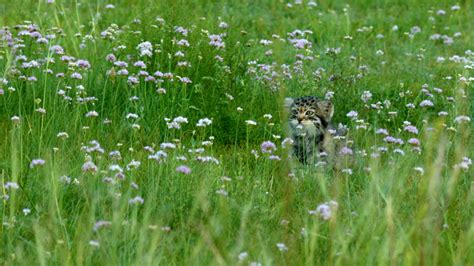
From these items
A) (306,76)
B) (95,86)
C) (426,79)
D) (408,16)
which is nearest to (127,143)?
(95,86)

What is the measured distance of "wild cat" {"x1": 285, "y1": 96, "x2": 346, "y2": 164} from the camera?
694cm

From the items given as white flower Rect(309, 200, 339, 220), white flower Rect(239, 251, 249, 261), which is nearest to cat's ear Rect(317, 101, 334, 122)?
white flower Rect(309, 200, 339, 220)

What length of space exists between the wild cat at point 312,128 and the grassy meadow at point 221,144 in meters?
0.15

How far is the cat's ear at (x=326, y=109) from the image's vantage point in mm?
7020

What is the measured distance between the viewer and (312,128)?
23.0 feet

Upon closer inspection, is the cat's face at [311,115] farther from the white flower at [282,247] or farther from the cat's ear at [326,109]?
the white flower at [282,247]

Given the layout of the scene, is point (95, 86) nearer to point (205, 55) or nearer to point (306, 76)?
point (205, 55)

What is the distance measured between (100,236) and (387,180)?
1448 millimetres

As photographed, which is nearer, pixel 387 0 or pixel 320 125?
pixel 320 125

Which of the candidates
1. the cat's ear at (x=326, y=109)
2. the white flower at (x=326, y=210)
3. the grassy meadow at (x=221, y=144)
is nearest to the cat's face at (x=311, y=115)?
the cat's ear at (x=326, y=109)

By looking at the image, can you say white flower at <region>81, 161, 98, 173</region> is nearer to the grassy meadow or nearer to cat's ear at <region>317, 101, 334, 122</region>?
the grassy meadow

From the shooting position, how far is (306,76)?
8.25 meters

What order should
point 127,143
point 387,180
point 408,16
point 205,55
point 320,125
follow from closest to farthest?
point 387,180 → point 127,143 → point 320,125 → point 205,55 → point 408,16

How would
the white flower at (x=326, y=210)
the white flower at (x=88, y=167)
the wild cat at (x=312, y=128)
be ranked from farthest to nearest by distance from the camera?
1. the wild cat at (x=312, y=128)
2. the white flower at (x=88, y=167)
3. the white flower at (x=326, y=210)
